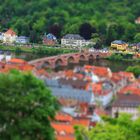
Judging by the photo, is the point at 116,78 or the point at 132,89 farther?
the point at 116,78

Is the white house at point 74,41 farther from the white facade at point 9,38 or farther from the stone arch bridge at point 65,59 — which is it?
the stone arch bridge at point 65,59

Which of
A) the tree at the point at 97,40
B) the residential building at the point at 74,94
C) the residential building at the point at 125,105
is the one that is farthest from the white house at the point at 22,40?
the residential building at the point at 125,105

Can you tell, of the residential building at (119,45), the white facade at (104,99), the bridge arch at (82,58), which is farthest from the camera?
the residential building at (119,45)

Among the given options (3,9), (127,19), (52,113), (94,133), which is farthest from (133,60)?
(52,113)

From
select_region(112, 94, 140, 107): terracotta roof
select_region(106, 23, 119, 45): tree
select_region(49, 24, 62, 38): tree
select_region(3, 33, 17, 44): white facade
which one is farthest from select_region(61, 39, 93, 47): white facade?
select_region(112, 94, 140, 107): terracotta roof

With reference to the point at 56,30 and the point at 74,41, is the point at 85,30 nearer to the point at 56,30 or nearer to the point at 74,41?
the point at 74,41

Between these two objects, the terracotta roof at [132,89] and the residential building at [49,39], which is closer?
the terracotta roof at [132,89]

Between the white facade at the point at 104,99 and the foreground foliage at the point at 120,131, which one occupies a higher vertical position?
the foreground foliage at the point at 120,131

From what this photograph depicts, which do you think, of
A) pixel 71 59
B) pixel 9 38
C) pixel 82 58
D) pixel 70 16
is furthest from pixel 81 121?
pixel 70 16
